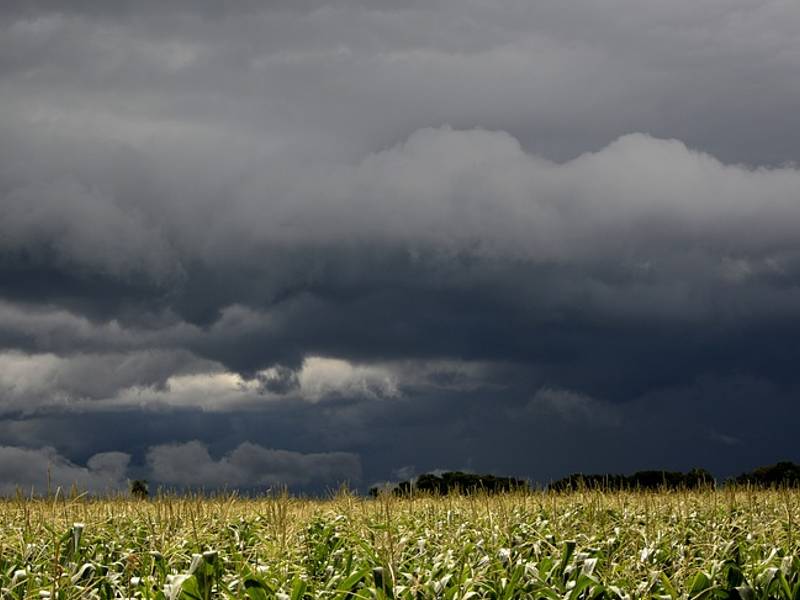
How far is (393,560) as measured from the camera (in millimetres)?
9195

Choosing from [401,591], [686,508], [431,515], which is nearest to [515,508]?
[431,515]

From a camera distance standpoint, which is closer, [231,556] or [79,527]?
[79,527]

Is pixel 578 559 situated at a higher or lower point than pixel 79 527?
lower


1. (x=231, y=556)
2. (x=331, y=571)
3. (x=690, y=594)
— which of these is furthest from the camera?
(x=231, y=556)

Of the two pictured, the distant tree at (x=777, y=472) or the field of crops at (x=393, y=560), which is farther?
the distant tree at (x=777, y=472)

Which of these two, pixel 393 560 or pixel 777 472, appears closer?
pixel 393 560

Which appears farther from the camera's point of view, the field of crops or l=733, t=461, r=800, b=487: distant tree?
l=733, t=461, r=800, b=487: distant tree

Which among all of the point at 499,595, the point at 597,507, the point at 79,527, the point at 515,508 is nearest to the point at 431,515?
the point at 515,508

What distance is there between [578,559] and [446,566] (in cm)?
172

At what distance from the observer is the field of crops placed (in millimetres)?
9570

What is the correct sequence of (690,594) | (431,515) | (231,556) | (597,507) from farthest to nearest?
(431,515), (597,507), (231,556), (690,594)

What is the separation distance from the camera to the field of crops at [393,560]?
9570mm

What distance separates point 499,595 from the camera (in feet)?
33.0

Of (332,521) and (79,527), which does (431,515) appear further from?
(79,527)
